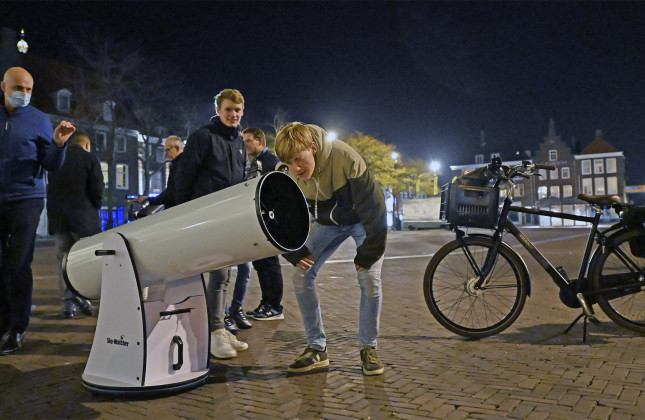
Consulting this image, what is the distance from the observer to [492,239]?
4.83 meters

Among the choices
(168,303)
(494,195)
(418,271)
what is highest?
(494,195)

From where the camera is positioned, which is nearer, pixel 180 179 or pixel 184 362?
pixel 184 362

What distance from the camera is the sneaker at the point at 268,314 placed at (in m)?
5.92

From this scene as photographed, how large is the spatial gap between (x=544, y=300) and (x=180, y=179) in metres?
4.62

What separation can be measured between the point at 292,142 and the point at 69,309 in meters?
4.00

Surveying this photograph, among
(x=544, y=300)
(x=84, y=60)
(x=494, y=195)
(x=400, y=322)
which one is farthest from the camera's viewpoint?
(x=84, y=60)

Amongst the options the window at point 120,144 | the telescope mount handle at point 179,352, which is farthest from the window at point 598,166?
the telescope mount handle at point 179,352

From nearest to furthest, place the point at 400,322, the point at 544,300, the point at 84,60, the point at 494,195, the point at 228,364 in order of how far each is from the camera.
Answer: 1. the point at 228,364
2. the point at 494,195
3. the point at 400,322
4. the point at 544,300
5. the point at 84,60

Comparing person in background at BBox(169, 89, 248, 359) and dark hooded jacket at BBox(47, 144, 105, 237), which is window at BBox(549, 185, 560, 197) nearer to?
dark hooded jacket at BBox(47, 144, 105, 237)

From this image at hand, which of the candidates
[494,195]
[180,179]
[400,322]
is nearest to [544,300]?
[400,322]

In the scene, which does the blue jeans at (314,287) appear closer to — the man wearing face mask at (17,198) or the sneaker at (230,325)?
the sneaker at (230,325)

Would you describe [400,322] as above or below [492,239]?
below

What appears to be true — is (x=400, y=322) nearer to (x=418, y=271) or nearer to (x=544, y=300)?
(x=544, y=300)

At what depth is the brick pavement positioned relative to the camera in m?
3.08
